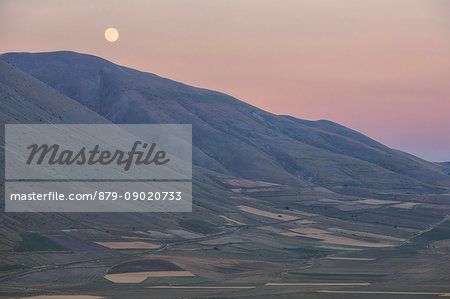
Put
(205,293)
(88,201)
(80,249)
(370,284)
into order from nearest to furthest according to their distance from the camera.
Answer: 1. (205,293)
2. (370,284)
3. (80,249)
4. (88,201)

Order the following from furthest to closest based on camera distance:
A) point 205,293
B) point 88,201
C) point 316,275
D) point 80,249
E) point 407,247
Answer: point 88,201 < point 407,247 < point 80,249 < point 316,275 < point 205,293

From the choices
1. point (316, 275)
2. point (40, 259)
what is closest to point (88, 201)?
point (40, 259)

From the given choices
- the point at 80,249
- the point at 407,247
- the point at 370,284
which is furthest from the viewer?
the point at 407,247

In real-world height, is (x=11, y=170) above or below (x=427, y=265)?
above

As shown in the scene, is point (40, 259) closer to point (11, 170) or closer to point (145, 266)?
point (145, 266)

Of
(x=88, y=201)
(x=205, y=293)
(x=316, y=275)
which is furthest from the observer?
(x=88, y=201)

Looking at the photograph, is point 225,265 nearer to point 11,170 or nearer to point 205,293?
point 205,293

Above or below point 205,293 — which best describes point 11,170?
above

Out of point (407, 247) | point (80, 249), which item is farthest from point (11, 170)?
point (407, 247)

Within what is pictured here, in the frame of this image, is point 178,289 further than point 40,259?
No

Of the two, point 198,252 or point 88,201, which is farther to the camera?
point 88,201
